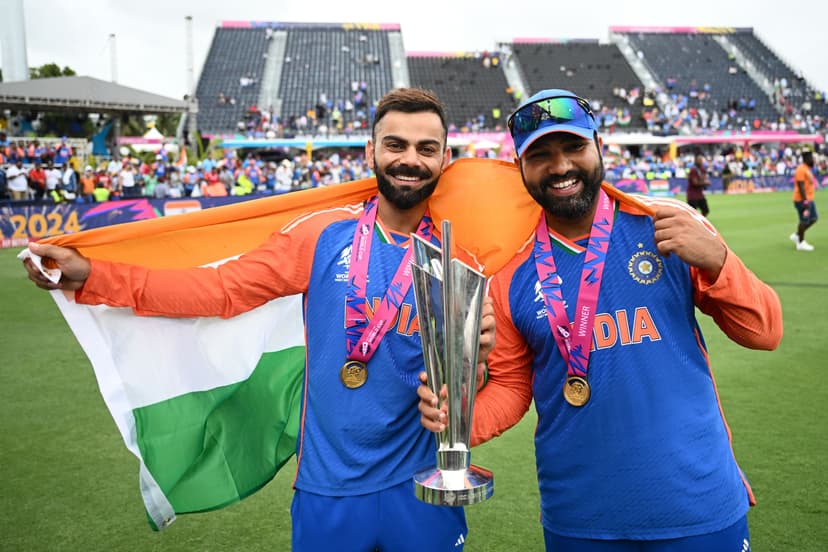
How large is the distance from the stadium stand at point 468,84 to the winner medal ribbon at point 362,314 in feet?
→ 140

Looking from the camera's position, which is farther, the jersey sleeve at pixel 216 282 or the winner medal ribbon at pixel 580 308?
the jersey sleeve at pixel 216 282

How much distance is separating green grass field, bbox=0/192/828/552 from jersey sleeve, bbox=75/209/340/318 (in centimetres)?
167

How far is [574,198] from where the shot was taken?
2.20m

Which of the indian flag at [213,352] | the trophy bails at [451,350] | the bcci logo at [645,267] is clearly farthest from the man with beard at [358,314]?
the bcci logo at [645,267]

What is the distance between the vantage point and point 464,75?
173 ft

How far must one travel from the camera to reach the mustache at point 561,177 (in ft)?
7.25

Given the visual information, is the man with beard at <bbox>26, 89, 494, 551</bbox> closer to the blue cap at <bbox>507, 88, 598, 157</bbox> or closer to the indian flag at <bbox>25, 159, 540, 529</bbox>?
the indian flag at <bbox>25, 159, 540, 529</bbox>

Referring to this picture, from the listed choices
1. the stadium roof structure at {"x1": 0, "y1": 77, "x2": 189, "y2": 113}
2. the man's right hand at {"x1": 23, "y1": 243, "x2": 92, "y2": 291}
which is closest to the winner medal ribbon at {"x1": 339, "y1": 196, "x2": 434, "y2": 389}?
the man's right hand at {"x1": 23, "y1": 243, "x2": 92, "y2": 291}

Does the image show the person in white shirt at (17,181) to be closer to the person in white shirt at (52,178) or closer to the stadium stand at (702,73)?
the person in white shirt at (52,178)

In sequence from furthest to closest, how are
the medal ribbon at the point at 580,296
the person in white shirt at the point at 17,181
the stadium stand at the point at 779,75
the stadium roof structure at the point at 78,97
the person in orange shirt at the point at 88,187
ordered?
the stadium stand at the point at 779,75 < the stadium roof structure at the point at 78,97 < the person in orange shirt at the point at 88,187 < the person in white shirt at the point at 17,181 < the medal ribbon at the point at 580,296

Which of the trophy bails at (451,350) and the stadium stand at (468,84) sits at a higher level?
the stadium stand at (468,84)

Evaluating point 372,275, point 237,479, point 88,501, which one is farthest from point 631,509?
point 88,501

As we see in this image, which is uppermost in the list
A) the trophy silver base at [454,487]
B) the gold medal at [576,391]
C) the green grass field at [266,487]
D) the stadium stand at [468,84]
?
the stadium stand at [468,84]

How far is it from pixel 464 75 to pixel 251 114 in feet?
54.9
